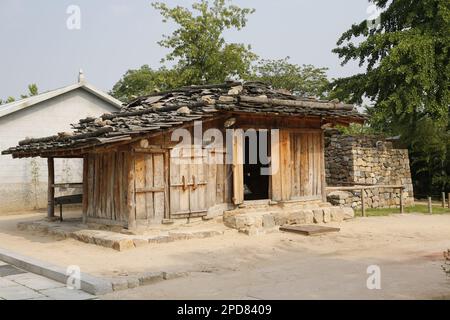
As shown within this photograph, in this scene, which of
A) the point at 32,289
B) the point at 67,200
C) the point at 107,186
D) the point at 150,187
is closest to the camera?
the point at 32,289

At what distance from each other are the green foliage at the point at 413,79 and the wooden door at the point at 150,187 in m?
12.1

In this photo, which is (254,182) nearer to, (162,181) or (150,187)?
(162,181)

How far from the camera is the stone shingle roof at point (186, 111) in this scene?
1030 cm

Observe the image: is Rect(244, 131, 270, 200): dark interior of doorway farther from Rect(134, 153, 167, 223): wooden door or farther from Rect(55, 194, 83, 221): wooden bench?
Rect(55, 194, 83, 221): wooden bench

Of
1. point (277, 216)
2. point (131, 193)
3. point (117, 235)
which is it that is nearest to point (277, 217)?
point (277, 216)

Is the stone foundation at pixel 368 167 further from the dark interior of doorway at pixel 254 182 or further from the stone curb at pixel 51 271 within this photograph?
the stone curb at pixel 51 271

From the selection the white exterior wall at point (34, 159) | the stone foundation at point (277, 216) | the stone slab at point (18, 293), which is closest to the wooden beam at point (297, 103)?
the stone foundation at point (277, 216)

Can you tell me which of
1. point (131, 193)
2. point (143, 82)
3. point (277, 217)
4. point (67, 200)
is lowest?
point (277, 217)

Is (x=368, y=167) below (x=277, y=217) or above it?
→ above

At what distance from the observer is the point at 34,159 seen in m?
19.1

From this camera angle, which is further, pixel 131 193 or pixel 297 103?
pixel 297 103

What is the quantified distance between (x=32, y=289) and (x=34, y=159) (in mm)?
13539

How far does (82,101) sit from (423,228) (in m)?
15.1

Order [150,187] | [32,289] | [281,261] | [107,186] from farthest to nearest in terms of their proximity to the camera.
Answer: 1. [107,186]
2. [150,187]
3. [281,261]
4. [32,289]
